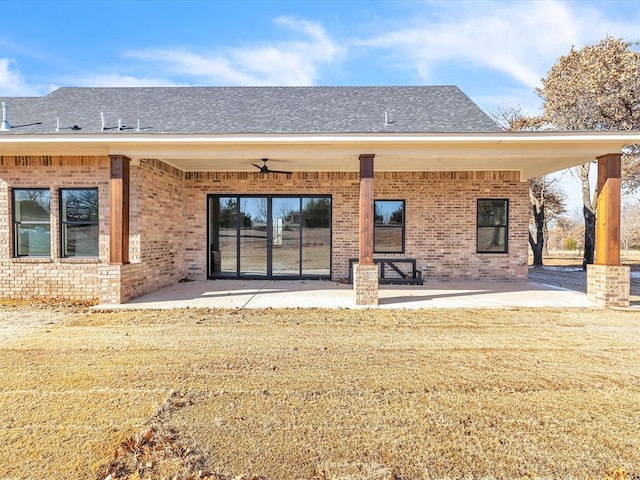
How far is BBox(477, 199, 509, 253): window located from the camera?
1088 centimetres

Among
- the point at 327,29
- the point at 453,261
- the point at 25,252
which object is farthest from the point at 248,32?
the point at 453,261

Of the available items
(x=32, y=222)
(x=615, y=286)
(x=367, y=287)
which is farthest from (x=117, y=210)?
(x=615, y=286)

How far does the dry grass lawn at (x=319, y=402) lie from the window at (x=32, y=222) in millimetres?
3421

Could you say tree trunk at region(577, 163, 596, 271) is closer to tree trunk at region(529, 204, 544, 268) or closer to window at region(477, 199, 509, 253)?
tree trunk at region(529, 204, 544, 268)

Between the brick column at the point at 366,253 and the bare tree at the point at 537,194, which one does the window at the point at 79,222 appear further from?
the bare tree at the point at 537,194

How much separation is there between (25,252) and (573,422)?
1048 centimetres

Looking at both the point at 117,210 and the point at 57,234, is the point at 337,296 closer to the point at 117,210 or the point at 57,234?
the point at 117,210

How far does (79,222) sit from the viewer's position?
27.6 feet

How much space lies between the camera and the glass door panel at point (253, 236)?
11133mm

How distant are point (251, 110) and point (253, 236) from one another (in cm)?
366

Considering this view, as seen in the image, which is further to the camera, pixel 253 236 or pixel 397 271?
pixel 253 236

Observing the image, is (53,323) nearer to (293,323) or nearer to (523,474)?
(293,323)

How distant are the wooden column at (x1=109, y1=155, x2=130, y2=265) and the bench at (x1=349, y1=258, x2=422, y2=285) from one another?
5.58 metres

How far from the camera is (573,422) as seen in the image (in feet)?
9.49
